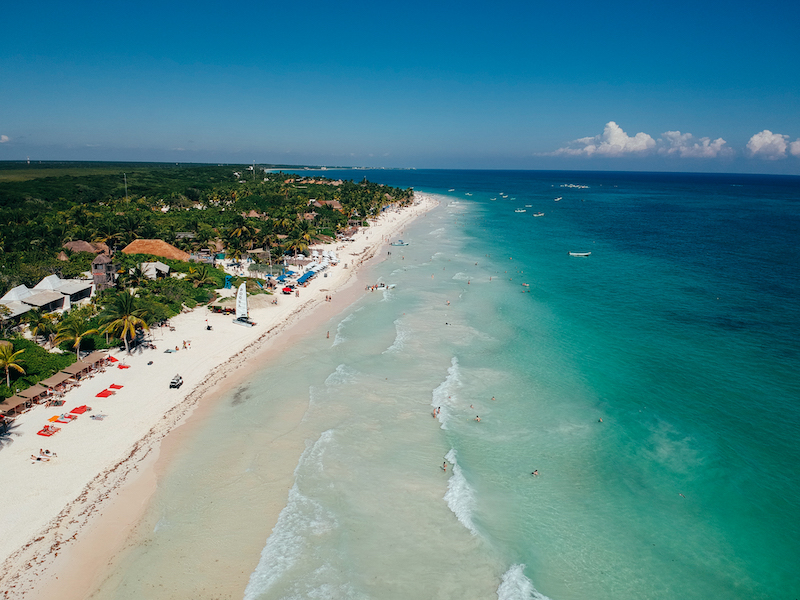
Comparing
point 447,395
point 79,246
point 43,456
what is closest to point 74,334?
point 43,456

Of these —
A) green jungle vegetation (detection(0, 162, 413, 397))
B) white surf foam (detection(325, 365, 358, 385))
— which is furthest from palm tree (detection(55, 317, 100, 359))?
white surf foam (detection(325, 365, 358, 385))

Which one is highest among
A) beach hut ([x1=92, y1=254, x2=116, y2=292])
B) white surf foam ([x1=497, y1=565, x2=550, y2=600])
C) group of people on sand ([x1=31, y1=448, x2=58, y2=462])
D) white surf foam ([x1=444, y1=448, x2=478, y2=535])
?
beach hut ([x1=92, y1=254, x2=116, y2=292])

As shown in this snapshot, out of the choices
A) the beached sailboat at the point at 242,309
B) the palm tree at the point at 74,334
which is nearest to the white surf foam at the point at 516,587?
the palm tree at the point at 74,334

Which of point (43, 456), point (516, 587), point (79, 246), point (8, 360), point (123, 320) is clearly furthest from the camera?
point (79, 246)

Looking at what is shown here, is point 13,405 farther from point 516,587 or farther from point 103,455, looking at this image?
point 516,587

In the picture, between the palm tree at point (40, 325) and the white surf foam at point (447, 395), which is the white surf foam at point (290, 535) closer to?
the white surf foam at point (447, 395)

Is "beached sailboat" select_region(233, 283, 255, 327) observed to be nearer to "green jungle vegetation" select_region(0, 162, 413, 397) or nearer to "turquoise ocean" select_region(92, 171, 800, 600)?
"green jungle vegetation" select_region(0, 162, 413, 397)

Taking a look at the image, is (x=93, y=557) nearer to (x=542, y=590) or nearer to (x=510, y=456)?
(x=542, y=590)
